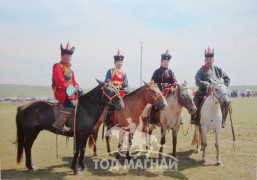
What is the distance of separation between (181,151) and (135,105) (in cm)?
339

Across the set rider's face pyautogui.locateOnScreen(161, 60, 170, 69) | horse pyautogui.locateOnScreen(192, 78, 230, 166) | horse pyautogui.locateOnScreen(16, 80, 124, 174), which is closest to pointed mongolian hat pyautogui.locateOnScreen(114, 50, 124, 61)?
rider's face pyautogui.locateOnScreen(161, 60, 170, 69)

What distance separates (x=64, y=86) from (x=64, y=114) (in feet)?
2.63

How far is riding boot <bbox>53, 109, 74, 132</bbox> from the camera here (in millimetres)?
6844

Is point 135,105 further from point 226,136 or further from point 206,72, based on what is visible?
point 226,136

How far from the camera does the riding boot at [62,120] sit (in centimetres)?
684

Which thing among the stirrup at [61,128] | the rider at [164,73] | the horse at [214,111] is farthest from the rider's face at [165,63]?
the stirrup at [61,128]

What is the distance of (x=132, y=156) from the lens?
9.06 metres

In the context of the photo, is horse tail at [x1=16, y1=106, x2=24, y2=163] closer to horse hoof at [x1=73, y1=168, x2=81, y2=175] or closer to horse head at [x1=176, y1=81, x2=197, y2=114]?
horse hoof at [x1=73, y1=168, x2=81, y2=175]

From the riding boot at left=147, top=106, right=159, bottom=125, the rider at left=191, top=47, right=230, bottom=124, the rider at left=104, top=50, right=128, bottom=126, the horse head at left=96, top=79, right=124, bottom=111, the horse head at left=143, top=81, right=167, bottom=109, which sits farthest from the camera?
the rider at left=104, top=50, right=128, bottom=126

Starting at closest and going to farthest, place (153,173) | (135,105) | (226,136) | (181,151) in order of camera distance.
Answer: (153,173)
(135,105)
(181,151)
(226,136)

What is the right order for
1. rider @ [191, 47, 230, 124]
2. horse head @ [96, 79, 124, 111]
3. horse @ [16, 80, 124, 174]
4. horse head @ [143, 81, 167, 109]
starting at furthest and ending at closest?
rider @ [191, 47, 230, 124] → horse head @ [143, 81, 167, 109] → horse @ [16, 80, 124, 174] → horse head @ [96, 79, 124, 111]

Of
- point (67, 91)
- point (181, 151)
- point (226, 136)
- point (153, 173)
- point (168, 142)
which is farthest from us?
point (226, 136)

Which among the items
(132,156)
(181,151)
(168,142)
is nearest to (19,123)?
(132,156)

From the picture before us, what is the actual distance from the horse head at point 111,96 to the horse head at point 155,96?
1.30 m
